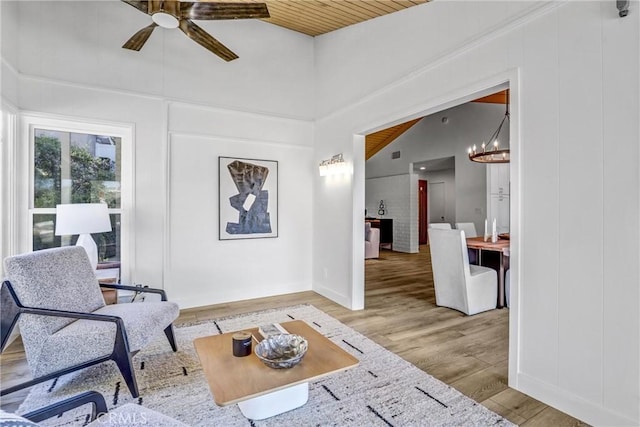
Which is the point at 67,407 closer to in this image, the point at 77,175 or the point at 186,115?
the point at 77,175

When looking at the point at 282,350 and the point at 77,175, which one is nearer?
the point at 282,350

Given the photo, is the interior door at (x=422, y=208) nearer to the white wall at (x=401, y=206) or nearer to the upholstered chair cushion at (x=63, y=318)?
the white wall at (x=401, y=206)

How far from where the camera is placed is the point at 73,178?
3.35m

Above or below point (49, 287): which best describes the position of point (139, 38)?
above

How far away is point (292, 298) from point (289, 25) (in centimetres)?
381

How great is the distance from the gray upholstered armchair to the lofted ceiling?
10.5ft

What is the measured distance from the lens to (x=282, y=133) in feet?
14.8

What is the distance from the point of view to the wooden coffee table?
152 cm

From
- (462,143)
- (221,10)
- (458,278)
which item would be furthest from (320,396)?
(462,143)

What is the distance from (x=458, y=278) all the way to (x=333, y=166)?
81.3 inches

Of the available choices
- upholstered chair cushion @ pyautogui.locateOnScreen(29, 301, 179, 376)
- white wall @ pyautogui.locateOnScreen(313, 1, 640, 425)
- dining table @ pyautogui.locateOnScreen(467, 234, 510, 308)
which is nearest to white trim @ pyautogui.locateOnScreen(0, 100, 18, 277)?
upholstered chair cushion @ pyautogui.locateOnScreen(29, 301, 179, 376)

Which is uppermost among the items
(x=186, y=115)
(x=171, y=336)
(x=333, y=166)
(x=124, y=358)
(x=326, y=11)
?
(x=326, y=11)

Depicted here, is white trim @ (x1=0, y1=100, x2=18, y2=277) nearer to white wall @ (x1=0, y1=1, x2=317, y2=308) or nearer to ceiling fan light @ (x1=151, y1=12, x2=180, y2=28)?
white wall @ (x1=0, y1=1, x2=317, y2=308)

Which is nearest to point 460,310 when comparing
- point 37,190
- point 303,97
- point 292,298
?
point 292,298
